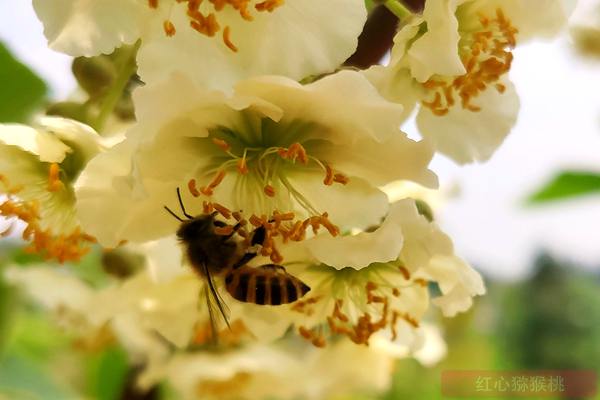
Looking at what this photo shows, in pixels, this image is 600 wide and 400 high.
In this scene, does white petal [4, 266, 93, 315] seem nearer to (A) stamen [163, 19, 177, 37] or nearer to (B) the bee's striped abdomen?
(B) the bee's striped abdomen

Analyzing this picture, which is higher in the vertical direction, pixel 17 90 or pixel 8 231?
pixel 17 90

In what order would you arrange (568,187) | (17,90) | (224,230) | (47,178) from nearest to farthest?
(224,230) < (47,178) < (17,90) < (568,187)

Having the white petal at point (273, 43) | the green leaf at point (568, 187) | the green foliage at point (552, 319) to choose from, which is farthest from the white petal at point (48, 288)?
the green foliage at point (552, 319)

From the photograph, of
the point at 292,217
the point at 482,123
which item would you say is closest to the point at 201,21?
the point at 292,217

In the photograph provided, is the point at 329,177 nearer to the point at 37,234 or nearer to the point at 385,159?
the point at 385,159

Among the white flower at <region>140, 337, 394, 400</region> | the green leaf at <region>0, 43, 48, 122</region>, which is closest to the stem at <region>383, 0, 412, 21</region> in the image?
the green leaf at <region>0, 43, 48, 122</region>

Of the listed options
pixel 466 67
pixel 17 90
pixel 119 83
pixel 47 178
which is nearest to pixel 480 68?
pixel 466 67

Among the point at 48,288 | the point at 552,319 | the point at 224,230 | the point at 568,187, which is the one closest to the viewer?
the point at 224,230
